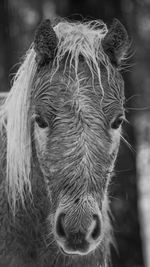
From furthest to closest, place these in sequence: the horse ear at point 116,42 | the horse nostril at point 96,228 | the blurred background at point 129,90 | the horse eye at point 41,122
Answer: the blurred background at point 129,90
the horse ear at point 116,42
the horse eye at point 41,122
the horse nostril at point 96,228

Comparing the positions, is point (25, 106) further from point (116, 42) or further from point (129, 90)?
point (129, 90)

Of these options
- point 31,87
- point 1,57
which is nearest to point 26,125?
point 31,87

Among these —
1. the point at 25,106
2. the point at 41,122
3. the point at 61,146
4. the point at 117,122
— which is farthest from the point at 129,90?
the point at 61,146

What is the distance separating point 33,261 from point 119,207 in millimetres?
5459

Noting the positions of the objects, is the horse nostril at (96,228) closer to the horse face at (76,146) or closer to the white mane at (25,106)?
the horse face at (76,146)

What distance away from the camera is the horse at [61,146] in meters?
3.92

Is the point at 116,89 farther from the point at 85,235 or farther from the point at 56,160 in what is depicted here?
the point at 85,235

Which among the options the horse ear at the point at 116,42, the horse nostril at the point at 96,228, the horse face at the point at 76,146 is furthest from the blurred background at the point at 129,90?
the horse nostril at the point at 96,228

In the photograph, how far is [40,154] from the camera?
14.3ft

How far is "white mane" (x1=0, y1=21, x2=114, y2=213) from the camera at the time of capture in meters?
4.57

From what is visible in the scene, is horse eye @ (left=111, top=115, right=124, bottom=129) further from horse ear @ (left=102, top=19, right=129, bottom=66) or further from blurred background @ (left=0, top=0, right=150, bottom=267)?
blurred background @ (left=0, top=0, right=150, bottom=267)

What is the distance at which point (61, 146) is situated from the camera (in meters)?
4.05

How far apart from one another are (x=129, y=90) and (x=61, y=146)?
5732 mm

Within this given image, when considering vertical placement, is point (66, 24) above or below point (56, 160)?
above
